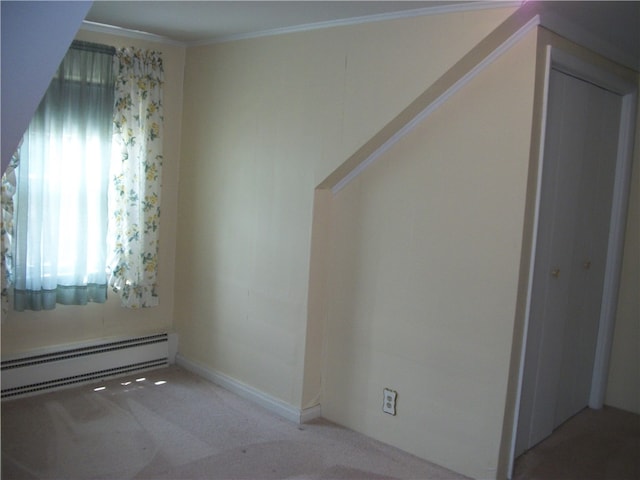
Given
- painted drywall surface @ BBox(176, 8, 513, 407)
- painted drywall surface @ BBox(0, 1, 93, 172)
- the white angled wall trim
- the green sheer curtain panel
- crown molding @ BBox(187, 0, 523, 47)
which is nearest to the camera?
painted drywall surface @ BBox(0, 1, 93, 172)

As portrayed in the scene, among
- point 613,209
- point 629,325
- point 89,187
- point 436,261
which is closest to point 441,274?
point 436,261

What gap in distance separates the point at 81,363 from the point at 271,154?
1.70m

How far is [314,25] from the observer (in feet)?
9.94

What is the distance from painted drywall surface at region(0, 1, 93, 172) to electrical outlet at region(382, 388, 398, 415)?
6.60 feet

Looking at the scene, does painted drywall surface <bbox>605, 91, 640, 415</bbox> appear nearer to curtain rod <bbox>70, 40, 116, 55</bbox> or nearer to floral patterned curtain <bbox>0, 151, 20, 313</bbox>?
curtain rod <bbox>70, 40, 116, 55</bbox>

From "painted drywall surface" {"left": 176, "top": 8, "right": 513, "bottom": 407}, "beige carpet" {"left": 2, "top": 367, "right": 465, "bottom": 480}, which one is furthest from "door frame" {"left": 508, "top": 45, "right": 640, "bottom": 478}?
"beige carpet" {"left": 2, "top": 367, "right": 465, "bottom": 480}

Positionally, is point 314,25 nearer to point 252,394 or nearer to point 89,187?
point 89,187

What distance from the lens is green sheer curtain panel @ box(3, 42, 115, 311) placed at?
3.21 m

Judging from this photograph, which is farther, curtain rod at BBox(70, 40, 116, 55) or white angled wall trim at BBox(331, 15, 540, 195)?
curtain rod at BBox(70, 40, 116, 55)

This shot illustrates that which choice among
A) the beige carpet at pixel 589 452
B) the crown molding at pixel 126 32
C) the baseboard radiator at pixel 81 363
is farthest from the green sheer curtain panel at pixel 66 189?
the beige carpet at pixel 589 452

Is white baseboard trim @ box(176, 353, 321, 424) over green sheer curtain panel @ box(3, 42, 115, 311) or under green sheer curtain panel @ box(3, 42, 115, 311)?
under

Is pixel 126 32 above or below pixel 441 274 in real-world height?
above

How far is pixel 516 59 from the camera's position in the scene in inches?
97.7

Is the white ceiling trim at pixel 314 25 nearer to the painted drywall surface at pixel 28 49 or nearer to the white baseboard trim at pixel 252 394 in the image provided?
the painted drywall surface at pixel 28 49
